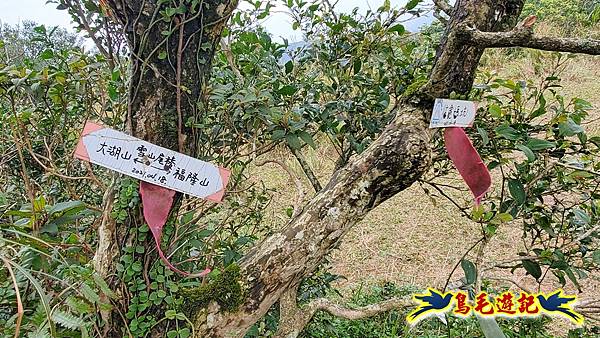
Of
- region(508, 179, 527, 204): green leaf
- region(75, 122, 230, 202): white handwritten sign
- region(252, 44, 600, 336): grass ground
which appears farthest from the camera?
region(252, 44, 600, 336): grass ground

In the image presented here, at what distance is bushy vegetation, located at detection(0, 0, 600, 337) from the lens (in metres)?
0.78

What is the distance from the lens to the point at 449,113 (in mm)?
884

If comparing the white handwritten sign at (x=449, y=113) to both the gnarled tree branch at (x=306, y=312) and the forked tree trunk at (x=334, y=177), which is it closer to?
the forked tree trunk at (x=334, y=177)

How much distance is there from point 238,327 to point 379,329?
105 cm

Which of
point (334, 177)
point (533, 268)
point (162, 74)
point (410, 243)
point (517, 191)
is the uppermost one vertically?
point (162, 74)

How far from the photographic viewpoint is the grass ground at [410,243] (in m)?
2.47

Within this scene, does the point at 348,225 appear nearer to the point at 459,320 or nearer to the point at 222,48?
the point at 222,48

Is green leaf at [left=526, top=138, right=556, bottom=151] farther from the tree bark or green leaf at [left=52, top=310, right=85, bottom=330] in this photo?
green leaf at [left=52, top=310, right=85, bottom=330]

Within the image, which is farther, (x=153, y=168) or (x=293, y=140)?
(x=293, y=140)

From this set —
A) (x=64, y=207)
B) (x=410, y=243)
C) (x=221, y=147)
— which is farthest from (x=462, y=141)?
(x=410, y=243)

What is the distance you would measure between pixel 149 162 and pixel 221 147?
1.18 feet

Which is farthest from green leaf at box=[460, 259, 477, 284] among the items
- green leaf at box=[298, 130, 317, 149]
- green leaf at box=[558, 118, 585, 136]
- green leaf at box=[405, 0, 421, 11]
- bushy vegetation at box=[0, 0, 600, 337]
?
green leaf at box=[405, 0, 421, 11]

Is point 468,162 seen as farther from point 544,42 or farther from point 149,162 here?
point 149,162

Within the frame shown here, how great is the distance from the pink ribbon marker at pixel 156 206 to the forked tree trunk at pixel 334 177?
0.08m
